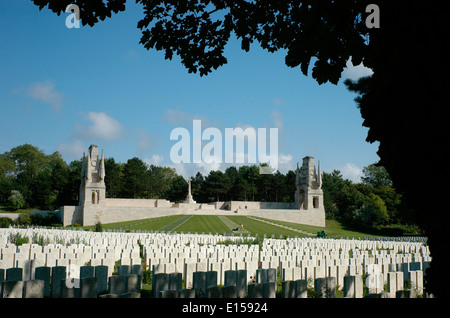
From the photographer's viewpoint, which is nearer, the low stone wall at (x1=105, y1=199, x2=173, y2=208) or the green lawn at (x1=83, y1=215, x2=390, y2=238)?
the green lawn at (x1=83, y1=215, x2=390, y2=238)

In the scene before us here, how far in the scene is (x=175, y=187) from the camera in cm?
7625

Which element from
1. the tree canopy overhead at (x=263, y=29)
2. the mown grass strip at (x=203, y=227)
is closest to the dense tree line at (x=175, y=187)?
the mown grass strip at (x=203, y=227)

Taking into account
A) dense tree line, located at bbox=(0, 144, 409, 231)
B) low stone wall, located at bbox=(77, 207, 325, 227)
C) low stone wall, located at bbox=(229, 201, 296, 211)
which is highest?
dense tree line, located at bbox=(0, 144, 409, 231)

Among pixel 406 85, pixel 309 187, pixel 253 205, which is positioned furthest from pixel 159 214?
pixel 406 85

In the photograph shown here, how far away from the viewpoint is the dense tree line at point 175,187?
55925mm

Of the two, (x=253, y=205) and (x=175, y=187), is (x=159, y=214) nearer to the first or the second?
(x=253, y=205)

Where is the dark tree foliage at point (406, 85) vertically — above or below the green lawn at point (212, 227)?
above

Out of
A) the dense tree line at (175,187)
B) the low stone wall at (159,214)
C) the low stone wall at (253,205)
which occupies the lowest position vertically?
the low stone wall at (159,214)

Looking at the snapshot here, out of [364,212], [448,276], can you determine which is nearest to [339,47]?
[448,276]

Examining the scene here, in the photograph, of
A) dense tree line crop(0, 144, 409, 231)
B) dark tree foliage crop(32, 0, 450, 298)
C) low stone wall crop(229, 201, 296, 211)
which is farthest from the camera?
low stone wall crop(229, 201, 296, 211)

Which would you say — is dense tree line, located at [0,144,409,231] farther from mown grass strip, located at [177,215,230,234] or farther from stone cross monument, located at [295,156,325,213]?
mown grass strip, located at [177,215,230,234]

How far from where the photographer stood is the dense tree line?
5592 centimetres

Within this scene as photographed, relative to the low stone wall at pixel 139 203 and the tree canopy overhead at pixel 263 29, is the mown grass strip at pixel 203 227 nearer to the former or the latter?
the tree canopy overhead at pixel 263 29

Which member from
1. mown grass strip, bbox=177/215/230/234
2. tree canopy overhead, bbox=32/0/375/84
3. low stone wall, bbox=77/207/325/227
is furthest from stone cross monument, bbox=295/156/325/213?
tree canopy overhead, bbox=32/0/375/84
